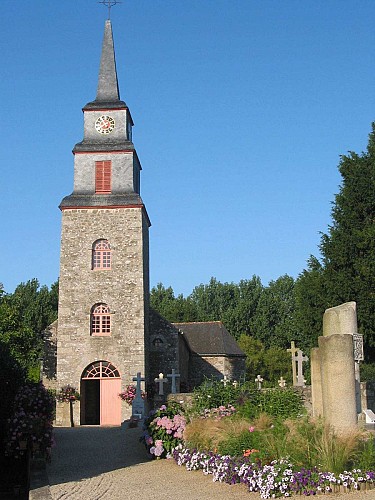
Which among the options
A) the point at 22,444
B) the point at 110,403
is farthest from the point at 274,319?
the point at 22,444

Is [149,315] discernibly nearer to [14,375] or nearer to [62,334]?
[62,334]

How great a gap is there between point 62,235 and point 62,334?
4.51m

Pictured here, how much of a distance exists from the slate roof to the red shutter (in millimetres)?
12476

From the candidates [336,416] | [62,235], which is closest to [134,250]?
[62,235]

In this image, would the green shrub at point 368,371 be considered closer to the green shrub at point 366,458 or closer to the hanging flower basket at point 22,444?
the hanging flower basket at point 22,444

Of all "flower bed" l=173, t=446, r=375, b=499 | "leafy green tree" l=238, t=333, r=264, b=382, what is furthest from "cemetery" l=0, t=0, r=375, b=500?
"leafy green tree" l=238, t=333, r=264, b=382

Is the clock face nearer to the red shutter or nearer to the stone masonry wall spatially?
the red shutter

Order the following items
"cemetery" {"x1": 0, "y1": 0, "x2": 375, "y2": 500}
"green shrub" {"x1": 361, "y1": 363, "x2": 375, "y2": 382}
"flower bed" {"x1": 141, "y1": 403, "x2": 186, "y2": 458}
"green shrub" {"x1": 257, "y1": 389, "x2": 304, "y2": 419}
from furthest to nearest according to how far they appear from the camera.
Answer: "green shrub" {"x1": 361, "y1": 363, "x2": 375, "y2": 382}, "green shrub" {"x1": 257, "y1": 389, "x2": 304, "y2": 419}, "flower bed" {"x1": 141, "y1": 403, "x2": 186, "y2": 458}, "cemetery" {"x1": 0, "y1": 0, "x2": 375, "y2": 500}

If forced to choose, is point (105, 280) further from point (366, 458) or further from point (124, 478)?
point (366, 458)

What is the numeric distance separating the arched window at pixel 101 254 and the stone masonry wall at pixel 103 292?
9.0 inches

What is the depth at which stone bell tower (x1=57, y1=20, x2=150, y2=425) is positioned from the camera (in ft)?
91.1

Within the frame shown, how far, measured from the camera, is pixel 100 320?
28.4 m

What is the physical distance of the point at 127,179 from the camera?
97.2 feet

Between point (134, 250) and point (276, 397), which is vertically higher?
point (134, 250)
